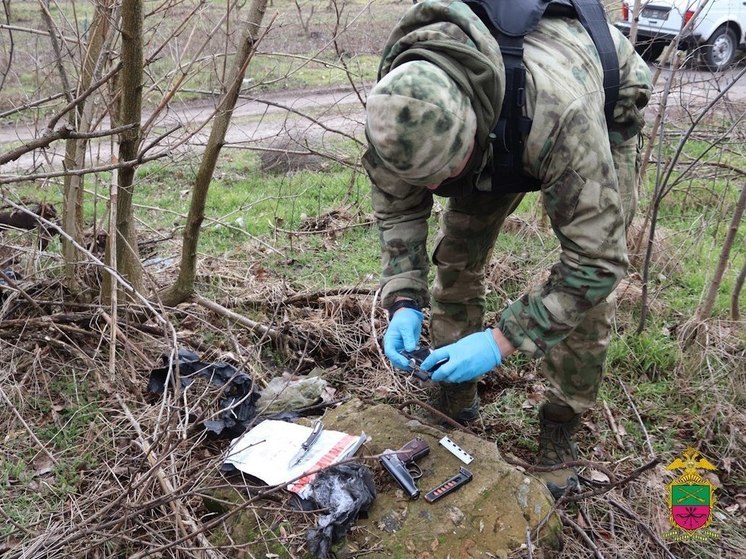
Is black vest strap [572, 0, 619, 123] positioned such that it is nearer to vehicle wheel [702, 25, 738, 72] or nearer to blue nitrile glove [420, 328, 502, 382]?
blue nitrile glove [420, 328, 502, 382]

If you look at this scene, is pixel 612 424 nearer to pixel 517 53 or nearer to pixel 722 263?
pixel 722 263

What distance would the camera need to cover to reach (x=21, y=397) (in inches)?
110

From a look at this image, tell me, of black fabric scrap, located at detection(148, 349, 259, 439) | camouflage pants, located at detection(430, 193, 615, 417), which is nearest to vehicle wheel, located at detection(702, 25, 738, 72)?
camouflage pants, located at detection(430, 193, 615, 417)

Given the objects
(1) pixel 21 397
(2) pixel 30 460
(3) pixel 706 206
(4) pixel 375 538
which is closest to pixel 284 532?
(4) pixel 375 538

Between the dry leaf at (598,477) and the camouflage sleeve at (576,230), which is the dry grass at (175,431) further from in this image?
the camouflage sleeve at (576,230)

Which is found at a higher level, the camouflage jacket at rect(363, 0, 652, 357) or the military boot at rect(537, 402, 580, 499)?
the camouflage jacket at rect(363, 0, 652, 357)

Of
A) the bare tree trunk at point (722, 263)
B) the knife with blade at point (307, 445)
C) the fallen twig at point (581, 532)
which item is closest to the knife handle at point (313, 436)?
the knife with blade at point (307, 445)

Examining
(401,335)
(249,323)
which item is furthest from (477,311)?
(249,323)

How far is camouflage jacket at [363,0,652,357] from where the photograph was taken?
72.7 inches

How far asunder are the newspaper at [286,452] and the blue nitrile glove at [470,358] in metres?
0.47

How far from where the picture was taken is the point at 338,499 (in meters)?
2.15

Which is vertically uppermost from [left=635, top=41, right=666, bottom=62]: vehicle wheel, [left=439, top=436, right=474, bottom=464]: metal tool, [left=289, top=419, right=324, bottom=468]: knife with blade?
[left=635, top=41, right=666, bottom=62]: vehicle wheel

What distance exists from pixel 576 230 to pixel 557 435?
1130 mm

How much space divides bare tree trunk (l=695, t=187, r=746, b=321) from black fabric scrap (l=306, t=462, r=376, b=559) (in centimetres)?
215
